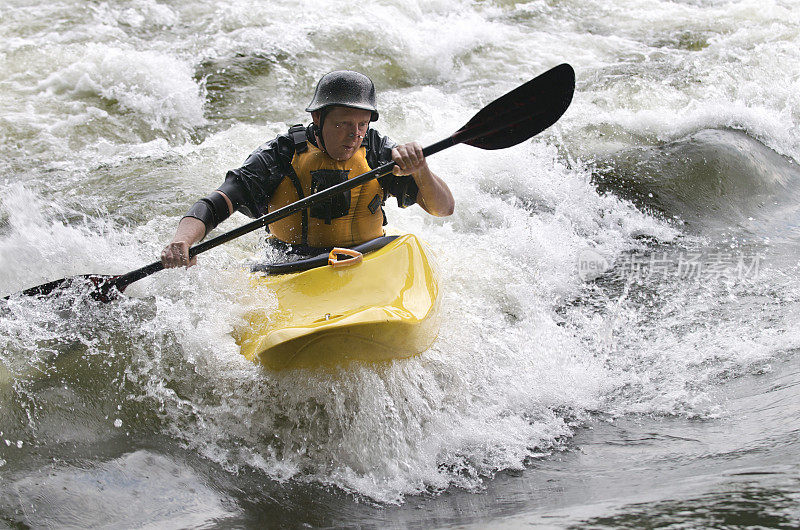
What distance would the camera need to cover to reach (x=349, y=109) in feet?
9.57

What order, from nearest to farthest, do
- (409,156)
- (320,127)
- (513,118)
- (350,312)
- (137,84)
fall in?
(350,312) < (409,156) < (320,127) < (513,118) < (137,84)

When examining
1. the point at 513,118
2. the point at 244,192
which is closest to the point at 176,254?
the point at 244,192

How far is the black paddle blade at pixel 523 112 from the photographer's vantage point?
3.07m

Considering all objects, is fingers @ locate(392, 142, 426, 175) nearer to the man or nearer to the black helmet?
the man

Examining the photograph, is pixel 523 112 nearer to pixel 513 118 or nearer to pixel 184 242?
pixel 513 118

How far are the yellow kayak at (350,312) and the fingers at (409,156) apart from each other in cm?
39

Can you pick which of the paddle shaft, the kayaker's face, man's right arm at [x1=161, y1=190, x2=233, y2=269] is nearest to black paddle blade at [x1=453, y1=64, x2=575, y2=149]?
the paddle shaft

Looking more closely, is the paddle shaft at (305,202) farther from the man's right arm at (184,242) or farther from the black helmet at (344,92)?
the black helmet at (344,92)

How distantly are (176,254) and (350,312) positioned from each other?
2.60 feet

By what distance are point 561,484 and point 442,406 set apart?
2.22 feet

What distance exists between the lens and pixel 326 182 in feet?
10.1

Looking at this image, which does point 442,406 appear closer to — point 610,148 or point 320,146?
point 320,146

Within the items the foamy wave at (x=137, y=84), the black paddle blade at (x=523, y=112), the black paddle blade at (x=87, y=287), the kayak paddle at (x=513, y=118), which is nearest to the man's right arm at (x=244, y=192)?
the kayak paddle at (x=513, y=118)

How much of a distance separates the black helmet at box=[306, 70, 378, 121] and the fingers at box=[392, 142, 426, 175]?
270 millimetres
